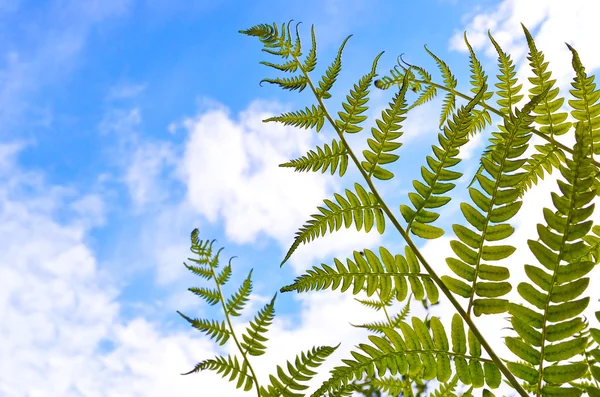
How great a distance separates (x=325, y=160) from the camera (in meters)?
1.57

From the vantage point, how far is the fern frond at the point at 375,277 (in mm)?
1146

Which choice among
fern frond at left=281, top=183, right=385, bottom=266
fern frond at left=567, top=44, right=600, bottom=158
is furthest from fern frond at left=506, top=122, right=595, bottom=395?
fern frond at left=567, top=44, right=600, bottom=158

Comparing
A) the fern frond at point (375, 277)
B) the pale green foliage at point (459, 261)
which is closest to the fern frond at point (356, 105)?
the pale green foliage at point (459, 261)

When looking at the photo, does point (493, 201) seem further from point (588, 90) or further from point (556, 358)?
point (588, 90)

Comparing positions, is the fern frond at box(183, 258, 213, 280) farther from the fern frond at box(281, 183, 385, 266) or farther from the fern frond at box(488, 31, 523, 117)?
the fern frond at box(488, 31, 523, 117)

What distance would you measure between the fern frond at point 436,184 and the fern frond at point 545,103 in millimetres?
865

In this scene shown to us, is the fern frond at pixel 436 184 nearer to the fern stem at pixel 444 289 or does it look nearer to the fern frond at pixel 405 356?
the fern stem at pixel 444 289

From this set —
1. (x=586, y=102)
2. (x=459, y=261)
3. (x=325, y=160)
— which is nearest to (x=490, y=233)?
(x=459, y=261)

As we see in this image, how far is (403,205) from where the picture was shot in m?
1.19

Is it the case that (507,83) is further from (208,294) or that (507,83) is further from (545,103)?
(208,294)

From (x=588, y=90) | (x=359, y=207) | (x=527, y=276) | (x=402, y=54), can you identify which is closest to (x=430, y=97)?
(x=402, y=54)

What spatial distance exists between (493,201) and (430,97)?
1.58 metres

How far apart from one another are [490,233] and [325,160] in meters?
0.67

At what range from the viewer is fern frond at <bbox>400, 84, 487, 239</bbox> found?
3.67 ft
